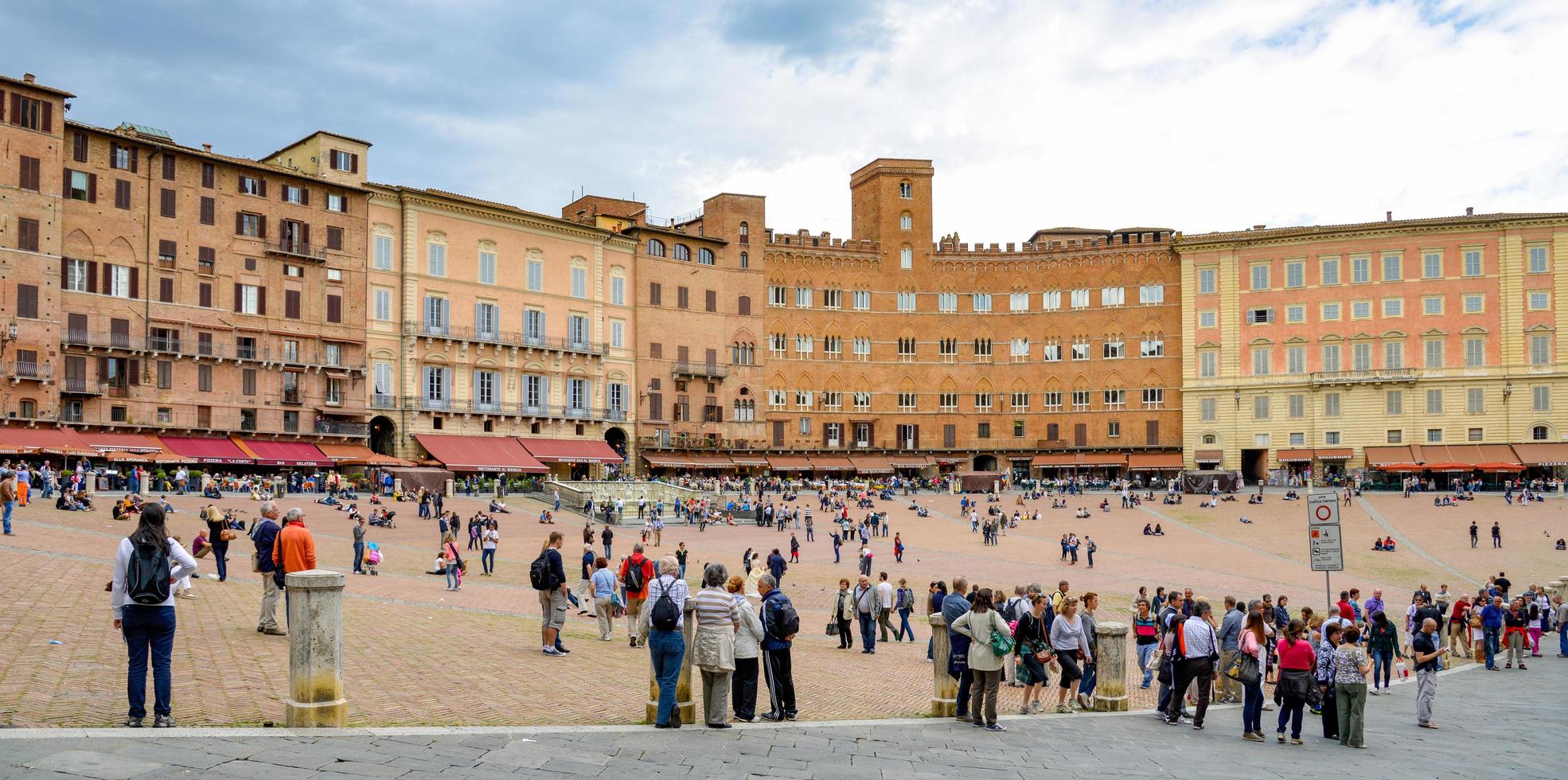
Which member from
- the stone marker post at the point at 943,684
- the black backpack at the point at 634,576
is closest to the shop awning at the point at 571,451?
the black backpack at the point at 634,576

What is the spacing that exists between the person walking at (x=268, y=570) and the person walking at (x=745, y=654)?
5.69 m

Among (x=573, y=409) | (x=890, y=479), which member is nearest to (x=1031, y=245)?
(x=890, y=479)

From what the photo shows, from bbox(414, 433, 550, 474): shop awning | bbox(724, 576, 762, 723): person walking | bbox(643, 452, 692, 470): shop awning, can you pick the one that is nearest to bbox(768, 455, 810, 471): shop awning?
bbox(643, 452, 692, 470): shop awning

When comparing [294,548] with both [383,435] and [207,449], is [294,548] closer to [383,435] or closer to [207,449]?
[207,449]

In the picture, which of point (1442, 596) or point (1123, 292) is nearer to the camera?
point (1442, 596)

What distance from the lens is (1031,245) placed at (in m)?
79.9

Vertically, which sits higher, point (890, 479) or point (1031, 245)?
point (1031, 245)

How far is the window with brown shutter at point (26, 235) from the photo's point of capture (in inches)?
1882

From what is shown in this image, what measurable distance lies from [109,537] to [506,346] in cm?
3830

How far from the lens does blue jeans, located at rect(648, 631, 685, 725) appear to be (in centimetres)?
1039

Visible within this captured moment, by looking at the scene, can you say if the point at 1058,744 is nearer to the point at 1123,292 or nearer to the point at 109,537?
the point at 109,537

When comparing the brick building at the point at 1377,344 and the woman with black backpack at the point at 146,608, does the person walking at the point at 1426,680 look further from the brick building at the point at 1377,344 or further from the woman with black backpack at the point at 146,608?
the brick building at the point at 1377,344

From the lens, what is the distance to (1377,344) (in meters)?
71.4

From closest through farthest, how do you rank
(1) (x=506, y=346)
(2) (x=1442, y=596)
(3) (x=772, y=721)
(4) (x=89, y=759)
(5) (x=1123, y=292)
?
Answer: (4) (x=89, y=759)
(3) (x=772, y=721)
(2) (x=1442, y=596)
(1) (x=506, y=346)
(5) (x=1123, y=292)
